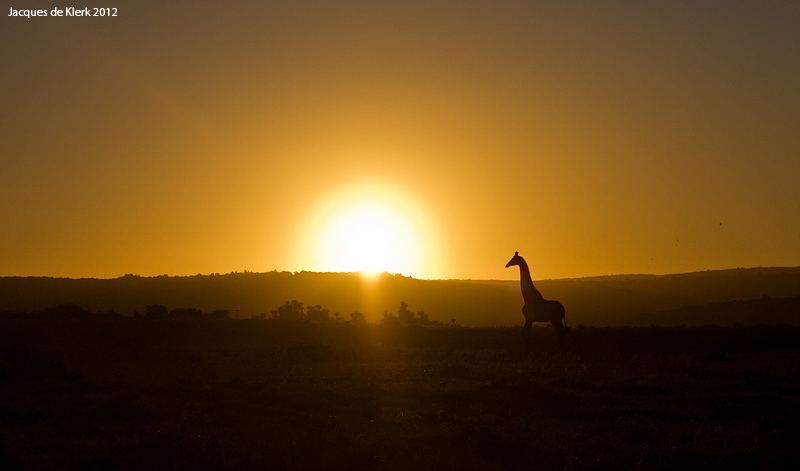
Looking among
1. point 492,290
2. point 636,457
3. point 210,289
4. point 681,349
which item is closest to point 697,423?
point 636,457

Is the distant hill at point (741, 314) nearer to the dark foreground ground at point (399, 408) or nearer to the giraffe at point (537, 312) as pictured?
the giraffe at point (537, 312)

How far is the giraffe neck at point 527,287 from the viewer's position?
24297mm

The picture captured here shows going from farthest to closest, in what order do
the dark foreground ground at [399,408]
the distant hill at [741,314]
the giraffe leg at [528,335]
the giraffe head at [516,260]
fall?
1. the distant hill at [741,314]
2. the giraffe head at [516,260]
3. the giraffe leg at [528,335]
4. the dark foreground ground at [399,408]

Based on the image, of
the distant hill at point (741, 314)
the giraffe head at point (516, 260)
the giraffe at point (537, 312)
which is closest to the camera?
the giraffe at point (537, 312)

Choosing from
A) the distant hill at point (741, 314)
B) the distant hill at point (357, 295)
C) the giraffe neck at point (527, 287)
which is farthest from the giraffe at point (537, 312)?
the distant hill at point (357, 295)

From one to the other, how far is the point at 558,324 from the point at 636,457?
46.0ft

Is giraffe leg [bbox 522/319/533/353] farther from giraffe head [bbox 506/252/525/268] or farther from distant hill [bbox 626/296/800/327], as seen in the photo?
distant hill [bbox 626/296/800/327]

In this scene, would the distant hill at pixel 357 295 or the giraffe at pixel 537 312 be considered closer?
the giraffe at pixel 537 312

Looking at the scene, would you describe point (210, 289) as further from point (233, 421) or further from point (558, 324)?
point (233, 421)

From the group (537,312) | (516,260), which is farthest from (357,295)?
(537,312)

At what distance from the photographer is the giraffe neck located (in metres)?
24.3

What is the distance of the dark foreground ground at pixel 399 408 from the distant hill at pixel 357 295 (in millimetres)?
59793

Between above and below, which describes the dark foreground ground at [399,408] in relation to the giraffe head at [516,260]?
below

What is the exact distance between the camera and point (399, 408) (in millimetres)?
13906
